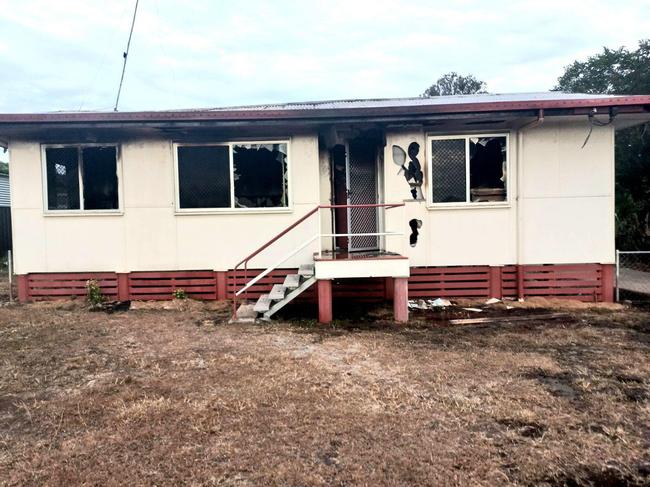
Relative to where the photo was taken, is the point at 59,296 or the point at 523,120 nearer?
the point at 523,120

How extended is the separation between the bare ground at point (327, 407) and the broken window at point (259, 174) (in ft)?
8.67

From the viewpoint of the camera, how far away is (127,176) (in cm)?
768

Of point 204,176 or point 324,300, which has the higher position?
point 204,176

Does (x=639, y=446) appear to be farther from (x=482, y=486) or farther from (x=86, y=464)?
(x=86, y=464)

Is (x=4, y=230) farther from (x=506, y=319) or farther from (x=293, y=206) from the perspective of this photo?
(x=506, y=319)

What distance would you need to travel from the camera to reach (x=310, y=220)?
777 cm

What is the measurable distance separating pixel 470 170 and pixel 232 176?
3.95 meters

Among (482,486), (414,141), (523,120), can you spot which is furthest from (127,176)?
(482,486)

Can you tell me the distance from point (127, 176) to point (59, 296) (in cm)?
237

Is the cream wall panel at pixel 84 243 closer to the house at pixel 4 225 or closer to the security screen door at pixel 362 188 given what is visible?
the security screen door at pixel 362 188

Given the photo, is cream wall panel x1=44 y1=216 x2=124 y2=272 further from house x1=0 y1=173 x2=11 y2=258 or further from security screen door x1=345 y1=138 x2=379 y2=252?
house x1=0 y1=173 x2=11 y2=258

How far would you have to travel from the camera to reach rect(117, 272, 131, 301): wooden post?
7.80 metres

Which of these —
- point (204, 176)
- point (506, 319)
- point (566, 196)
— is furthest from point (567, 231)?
point (204, 176)

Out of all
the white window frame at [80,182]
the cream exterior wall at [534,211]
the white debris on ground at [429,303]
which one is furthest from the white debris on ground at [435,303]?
the white window frame at [80,182]
